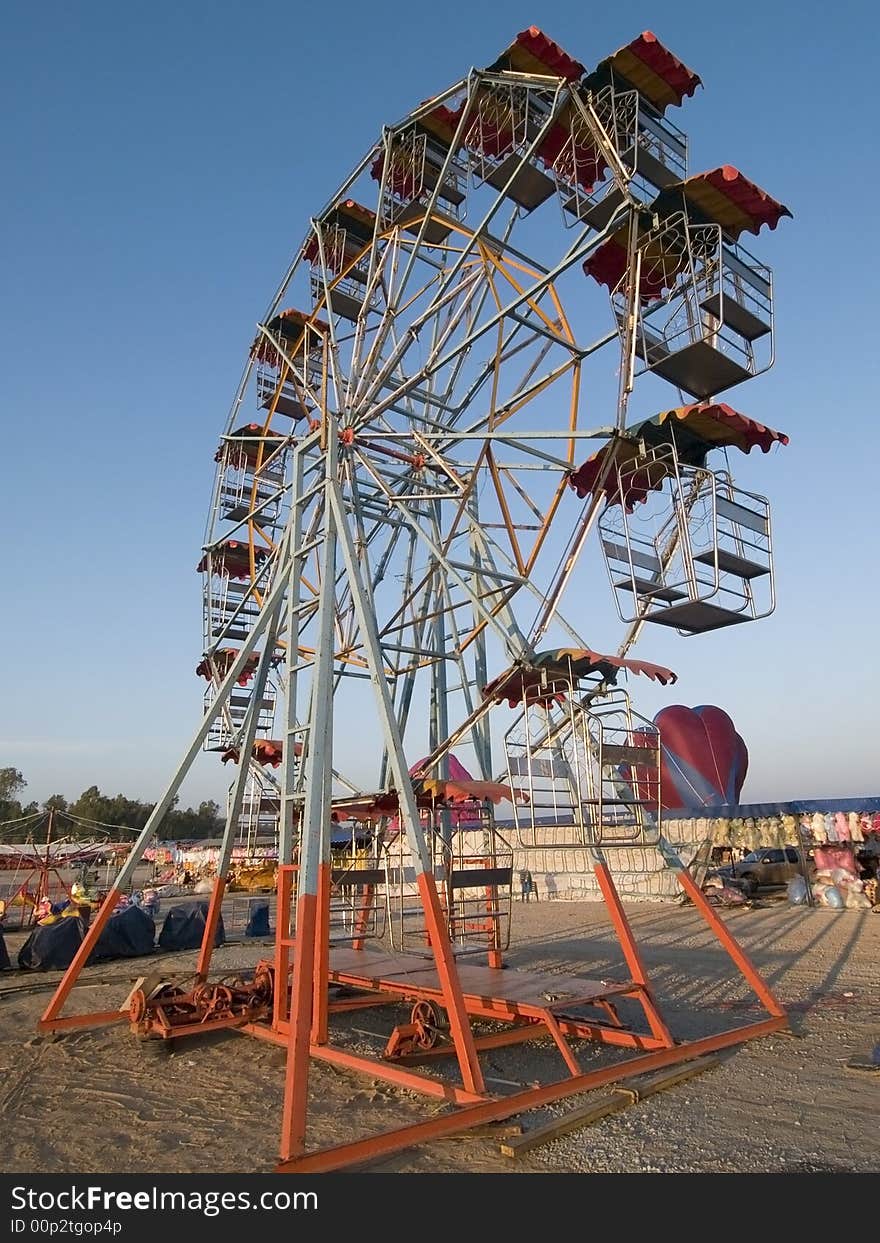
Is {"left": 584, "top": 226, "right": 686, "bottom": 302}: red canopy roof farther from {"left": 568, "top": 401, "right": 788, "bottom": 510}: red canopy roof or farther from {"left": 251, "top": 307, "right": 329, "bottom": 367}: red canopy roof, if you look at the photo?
{"left": 251, "top": 307, "right": 329, "bottom": 367}: red canopy roof

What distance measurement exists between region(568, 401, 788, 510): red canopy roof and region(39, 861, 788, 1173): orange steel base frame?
4152 mm

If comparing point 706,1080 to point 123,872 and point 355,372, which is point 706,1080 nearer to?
point 123,872

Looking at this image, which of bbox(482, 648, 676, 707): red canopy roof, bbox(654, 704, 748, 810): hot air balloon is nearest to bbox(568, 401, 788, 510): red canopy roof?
bbox(482, 648, 676, 707): red canopy roof

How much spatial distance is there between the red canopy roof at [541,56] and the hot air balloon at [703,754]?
120ft

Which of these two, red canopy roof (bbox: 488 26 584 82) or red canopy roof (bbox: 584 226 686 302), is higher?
red canopy roof (bbox: 488 26 584 82)

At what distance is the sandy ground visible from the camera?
5.61 meters

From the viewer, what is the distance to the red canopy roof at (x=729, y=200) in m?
8.47

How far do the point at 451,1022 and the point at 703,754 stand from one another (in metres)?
41.0

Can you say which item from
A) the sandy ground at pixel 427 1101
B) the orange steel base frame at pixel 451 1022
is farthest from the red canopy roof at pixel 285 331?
the sandy ground at pixel 427 1101

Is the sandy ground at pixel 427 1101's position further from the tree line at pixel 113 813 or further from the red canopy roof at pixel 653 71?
the tree line at pixel 113 813

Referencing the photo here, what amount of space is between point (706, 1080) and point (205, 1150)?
14.5ft

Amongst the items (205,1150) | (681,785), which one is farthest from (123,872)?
(681,785)

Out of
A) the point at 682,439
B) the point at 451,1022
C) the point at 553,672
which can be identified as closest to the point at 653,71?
the point at 682,439
